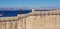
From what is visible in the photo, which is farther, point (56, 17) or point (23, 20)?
point (23, 20)

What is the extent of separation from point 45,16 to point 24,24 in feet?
4.29

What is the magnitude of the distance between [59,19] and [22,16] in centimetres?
216

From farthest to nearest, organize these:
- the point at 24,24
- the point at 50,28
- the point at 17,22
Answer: the point at 17,22 → the point at 24,24 → the point at 50,28

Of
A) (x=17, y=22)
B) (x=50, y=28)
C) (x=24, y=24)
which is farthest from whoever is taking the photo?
(x=17, y=22)

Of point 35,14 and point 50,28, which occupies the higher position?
point 35,14

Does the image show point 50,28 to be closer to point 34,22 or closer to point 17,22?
point 34,22

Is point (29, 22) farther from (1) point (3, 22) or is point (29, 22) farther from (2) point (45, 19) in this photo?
(1) point (3, 22)

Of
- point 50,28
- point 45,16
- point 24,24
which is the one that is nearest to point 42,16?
point 45,16

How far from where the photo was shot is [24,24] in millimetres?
8938

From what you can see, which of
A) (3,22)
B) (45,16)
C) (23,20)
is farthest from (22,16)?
(45,16)

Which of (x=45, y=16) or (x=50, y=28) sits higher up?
(x=45, y=16)

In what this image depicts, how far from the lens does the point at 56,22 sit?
8.08 m

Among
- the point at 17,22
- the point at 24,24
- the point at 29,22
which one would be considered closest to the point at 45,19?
the point at 29,22

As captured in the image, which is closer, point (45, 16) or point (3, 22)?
point (45, 16)
